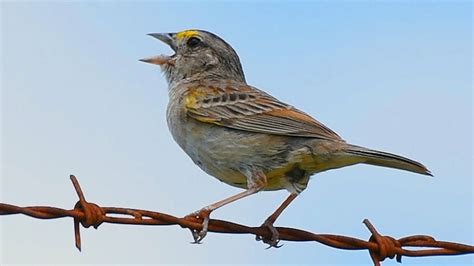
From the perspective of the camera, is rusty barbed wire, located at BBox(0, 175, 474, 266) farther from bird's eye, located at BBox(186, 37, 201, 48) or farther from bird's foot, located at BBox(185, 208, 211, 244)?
bird's eye, located at BBox(186, 37, 201, 48)

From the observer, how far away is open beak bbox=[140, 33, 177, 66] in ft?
27.8

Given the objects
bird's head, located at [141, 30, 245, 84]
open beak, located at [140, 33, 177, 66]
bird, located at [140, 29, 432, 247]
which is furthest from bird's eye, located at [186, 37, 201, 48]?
bird, located at [140, 29, 432, 247]

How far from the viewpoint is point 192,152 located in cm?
714

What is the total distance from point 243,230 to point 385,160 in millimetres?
1512

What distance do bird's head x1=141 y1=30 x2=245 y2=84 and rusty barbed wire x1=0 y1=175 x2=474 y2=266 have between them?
3.02 meters

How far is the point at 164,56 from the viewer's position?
8.59m

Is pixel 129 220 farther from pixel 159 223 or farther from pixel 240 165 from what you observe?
pixel 240 165

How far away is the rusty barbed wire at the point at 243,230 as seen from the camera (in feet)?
15.4

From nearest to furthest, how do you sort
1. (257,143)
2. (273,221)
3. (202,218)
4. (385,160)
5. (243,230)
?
(243,230)
(202,218)
(385,160)
(273,221)
(257,143)

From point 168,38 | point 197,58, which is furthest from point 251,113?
point 168,38

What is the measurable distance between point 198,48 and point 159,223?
408cm

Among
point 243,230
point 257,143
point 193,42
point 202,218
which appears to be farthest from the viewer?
point 193,42

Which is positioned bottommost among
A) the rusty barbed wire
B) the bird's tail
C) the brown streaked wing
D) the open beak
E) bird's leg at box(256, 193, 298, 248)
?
the rusty barbed wire

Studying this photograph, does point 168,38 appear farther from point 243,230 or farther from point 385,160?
point 243,230
